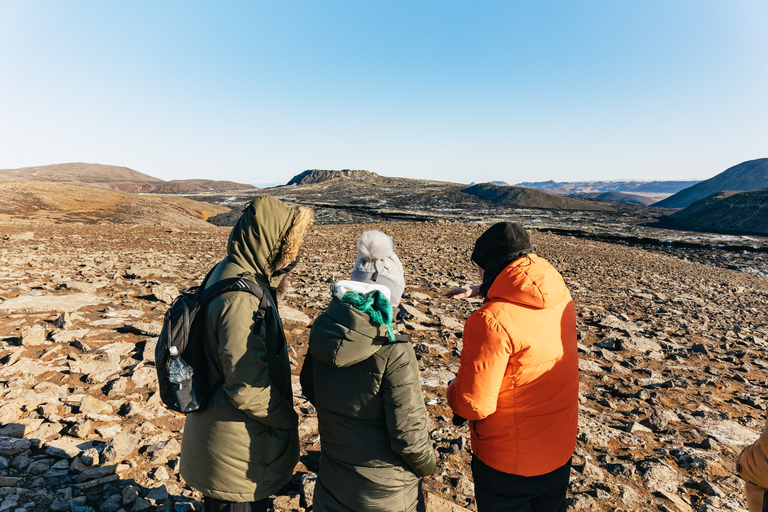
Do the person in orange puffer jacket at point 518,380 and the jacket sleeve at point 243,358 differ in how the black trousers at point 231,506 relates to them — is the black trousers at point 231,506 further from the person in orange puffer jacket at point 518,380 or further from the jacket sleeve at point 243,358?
the person in orange puffer jacket at point 518,380

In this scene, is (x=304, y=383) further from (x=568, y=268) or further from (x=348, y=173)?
(x=348, y=173)

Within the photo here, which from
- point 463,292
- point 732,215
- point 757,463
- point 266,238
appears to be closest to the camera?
point 757,463

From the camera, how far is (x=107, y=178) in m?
143

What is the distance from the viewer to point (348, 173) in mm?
117312

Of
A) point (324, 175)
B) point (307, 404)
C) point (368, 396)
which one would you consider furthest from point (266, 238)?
point (324, 175)

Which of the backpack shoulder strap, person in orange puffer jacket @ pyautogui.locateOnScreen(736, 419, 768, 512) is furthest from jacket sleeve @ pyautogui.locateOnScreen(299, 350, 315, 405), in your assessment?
person in orange puffer jacket @ pyautogui.locateOnScreen(736, 419, 768, 512)

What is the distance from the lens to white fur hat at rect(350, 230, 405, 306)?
6.31 feet

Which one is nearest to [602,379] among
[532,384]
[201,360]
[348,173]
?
[532,384]

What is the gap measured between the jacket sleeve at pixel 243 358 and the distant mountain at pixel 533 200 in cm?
A: 5993

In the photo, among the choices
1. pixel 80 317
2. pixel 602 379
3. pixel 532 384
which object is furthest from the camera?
pixel 80 317

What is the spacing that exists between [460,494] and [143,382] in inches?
136

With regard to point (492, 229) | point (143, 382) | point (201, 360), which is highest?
point (492, 229)

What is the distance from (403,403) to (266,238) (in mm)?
1130

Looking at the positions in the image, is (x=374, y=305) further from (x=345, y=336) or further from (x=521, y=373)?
(x=521, y=373)
